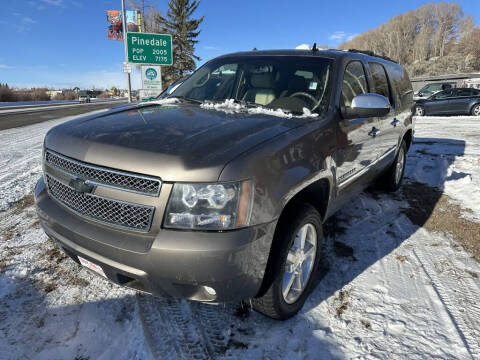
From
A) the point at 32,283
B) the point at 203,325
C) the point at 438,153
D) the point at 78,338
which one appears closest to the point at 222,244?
the point at 203,325

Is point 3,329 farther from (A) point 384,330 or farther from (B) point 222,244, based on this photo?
(A) point 384,330

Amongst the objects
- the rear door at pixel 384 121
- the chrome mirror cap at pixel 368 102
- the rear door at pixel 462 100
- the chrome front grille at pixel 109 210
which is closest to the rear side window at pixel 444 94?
the rear door at pixel 462 100

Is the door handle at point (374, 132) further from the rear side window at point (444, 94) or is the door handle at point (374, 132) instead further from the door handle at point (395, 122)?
the rear side window at point (444, 94)

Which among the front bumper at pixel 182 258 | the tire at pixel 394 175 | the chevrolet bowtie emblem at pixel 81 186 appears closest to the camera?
the front bumper at pixel 182 258

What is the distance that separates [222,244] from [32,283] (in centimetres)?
190

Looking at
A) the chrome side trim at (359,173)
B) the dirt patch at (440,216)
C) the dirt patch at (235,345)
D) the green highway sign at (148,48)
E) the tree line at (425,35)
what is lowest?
the dirt patch at (235,345)

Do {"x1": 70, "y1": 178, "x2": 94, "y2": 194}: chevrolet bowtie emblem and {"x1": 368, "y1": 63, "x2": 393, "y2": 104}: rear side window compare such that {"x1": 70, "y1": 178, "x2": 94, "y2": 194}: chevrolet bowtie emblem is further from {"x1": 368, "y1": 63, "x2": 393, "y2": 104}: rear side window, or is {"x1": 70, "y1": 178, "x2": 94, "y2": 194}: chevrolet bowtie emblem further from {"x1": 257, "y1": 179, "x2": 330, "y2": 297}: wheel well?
{"x1": 368, "y1": 63, "x2": 393, "y2": 104}: rear side window

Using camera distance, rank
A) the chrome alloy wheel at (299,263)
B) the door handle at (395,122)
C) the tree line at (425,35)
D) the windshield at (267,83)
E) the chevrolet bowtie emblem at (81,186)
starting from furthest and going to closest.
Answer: the tree line at (425,35), the door handle at (395,122), the windshield at (267,83), the chrome alloy wheel at (299,263), the chevrolet bowtie emblem at (81,186)

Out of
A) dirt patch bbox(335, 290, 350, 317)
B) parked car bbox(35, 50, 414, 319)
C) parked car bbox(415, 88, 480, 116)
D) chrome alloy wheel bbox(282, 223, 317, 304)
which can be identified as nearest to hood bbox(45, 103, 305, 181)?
parked car bbox(35, 50, 414, 319)

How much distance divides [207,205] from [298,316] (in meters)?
1.22

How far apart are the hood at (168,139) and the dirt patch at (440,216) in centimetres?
256

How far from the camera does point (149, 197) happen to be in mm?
1717

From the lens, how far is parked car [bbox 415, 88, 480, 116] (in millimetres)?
14863

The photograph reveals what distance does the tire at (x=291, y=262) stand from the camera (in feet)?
6.55
